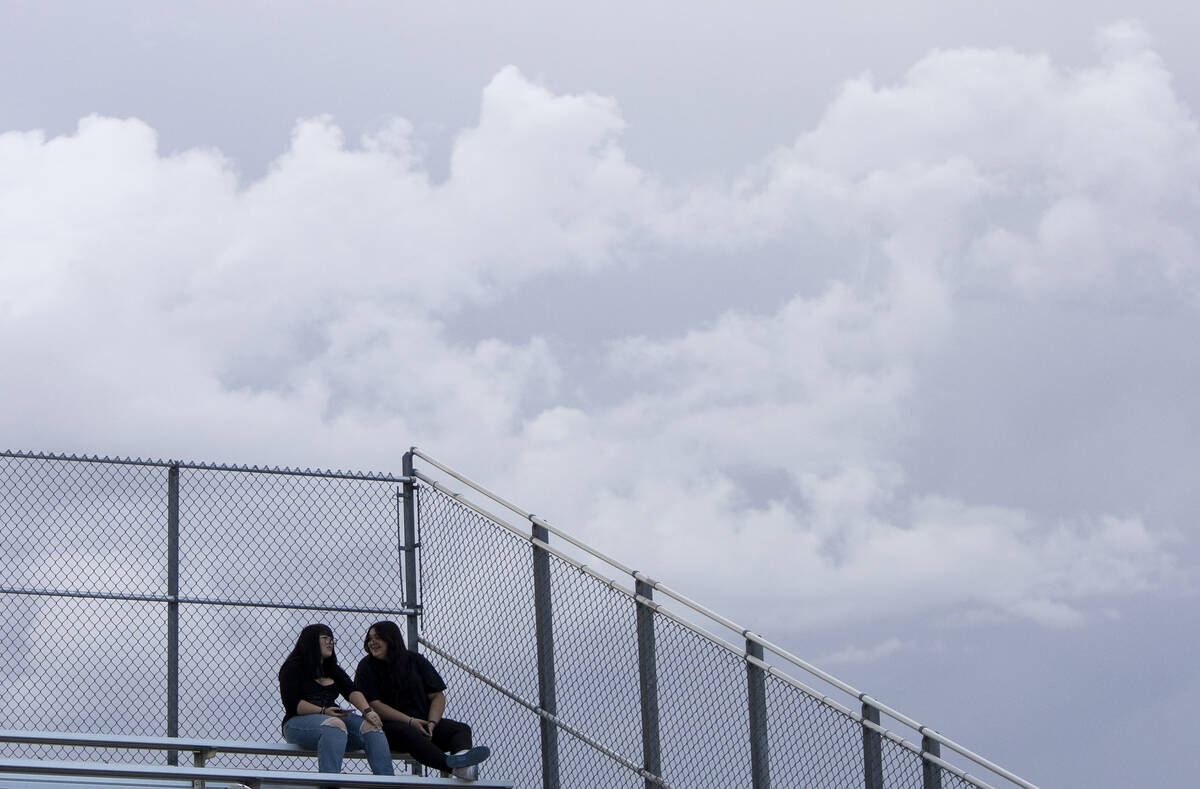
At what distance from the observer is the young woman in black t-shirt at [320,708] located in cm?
1025

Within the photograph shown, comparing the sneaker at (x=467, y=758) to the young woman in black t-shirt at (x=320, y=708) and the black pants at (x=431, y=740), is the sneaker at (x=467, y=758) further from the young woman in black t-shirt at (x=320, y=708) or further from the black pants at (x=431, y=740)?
the young woman in black t-shirt at (x=320, y=708)

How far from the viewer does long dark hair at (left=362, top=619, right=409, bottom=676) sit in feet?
34.4

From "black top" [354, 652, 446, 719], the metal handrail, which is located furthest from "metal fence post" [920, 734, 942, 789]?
"black top" [354, 652, 446, 719]

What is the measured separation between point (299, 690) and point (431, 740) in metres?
0.91

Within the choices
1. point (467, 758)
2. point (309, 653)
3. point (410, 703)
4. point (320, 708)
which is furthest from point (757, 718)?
point (309, 653)

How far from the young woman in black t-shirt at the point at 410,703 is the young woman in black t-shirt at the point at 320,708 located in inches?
4.7

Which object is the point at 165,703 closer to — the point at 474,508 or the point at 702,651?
the point at 474,508

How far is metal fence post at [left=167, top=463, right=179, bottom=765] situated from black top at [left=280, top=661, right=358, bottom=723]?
115cm

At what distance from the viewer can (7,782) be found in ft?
33.7

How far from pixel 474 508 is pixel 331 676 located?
5.36 ft

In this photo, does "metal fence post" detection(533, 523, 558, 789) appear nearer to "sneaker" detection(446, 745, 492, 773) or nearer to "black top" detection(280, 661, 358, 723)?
"sneaker" detection(446, 745, 492, 773)

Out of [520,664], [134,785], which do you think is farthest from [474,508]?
[134,785]

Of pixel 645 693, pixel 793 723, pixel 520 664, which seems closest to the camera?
pixel 793 723

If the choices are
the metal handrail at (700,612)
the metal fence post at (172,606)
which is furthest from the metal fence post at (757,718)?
the metal fence post at (172,606)
